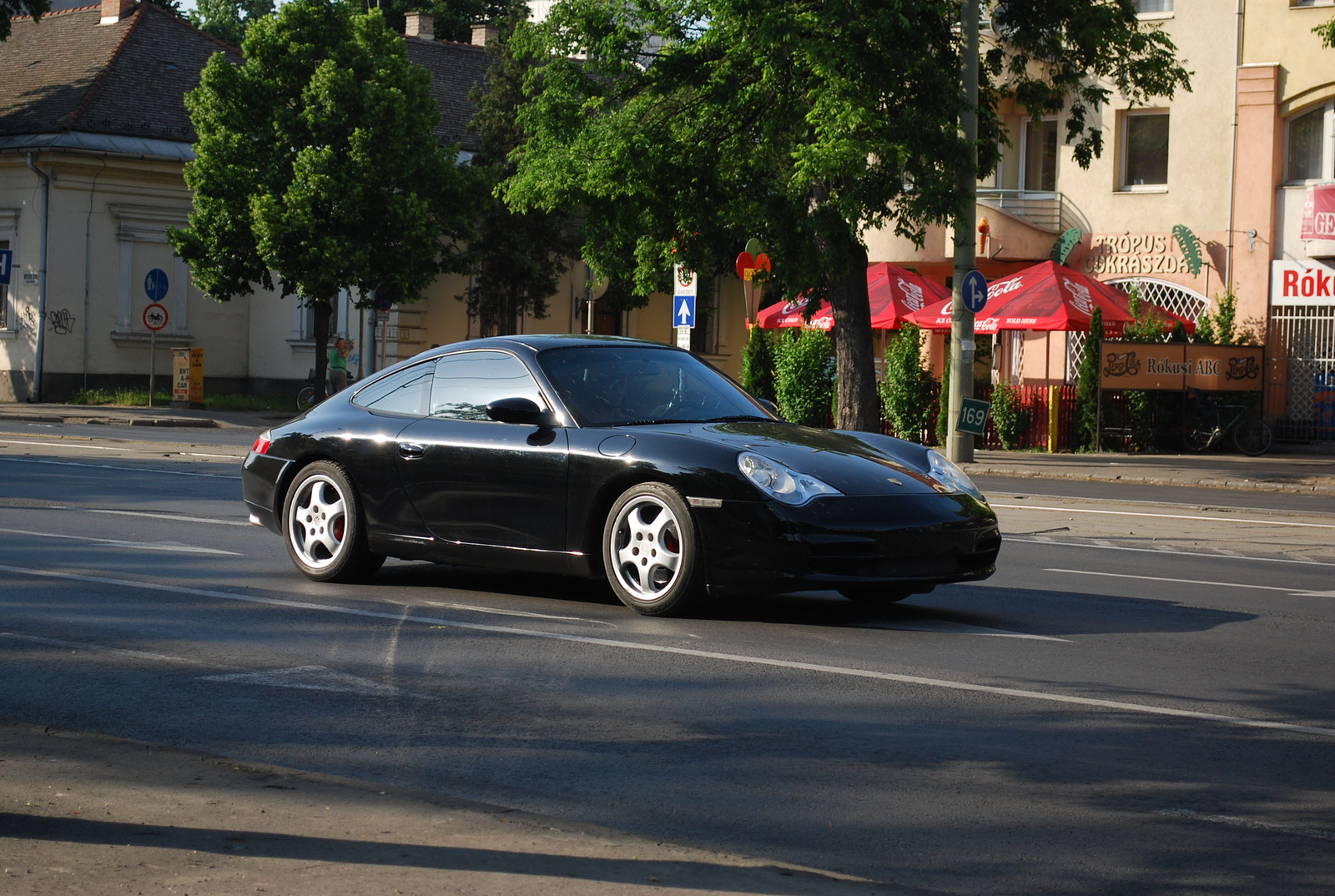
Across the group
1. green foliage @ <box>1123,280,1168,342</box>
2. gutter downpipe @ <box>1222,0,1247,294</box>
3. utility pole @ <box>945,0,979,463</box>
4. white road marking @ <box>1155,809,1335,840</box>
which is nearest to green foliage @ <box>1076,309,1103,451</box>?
green foliage @ <box>1123,280,1168,342</box>

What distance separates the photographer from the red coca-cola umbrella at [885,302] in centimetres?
2942

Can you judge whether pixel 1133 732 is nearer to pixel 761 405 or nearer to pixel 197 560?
pixel 761 405

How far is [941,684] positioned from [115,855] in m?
3.54

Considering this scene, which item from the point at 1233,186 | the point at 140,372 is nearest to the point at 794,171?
the point at 1233,186

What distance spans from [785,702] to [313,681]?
1.94m

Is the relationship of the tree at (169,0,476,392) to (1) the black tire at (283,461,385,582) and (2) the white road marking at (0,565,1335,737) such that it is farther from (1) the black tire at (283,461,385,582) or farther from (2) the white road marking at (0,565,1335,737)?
(2) the white road marking at (0,565,1335,737)

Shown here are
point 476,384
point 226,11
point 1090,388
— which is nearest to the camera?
point 476,384

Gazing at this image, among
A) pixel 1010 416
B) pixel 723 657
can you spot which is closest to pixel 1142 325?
pixel 1010 416

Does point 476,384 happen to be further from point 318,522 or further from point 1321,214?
point 1321,214

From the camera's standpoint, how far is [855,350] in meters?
24.8

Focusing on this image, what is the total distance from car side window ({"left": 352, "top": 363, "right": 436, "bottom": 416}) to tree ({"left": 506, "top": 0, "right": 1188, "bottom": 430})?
491 inches

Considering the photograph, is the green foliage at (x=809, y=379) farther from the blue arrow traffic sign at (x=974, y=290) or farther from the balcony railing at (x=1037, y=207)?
the blue arrow traffic sign at (x=974, y=290)

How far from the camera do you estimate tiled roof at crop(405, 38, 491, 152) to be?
46250 millimetres

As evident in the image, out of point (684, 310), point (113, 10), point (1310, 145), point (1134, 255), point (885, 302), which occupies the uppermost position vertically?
point (113, 10)
